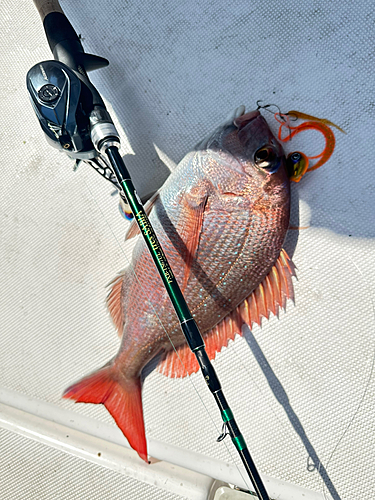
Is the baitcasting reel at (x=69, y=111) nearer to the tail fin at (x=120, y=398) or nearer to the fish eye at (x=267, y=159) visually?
the fish eye at (x=267, y=159)

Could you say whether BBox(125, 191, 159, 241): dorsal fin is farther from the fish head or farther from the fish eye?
the fish eye

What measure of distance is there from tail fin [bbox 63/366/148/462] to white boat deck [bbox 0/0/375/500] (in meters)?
0.13

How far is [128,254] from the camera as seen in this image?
177 centimetres

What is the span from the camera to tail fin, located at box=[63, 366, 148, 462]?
1584 mm

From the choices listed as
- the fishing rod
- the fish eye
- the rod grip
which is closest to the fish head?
the fish eye

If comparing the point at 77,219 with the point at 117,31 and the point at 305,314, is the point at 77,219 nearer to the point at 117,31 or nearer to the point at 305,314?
the point at 117,31

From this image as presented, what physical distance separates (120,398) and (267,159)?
1179mm

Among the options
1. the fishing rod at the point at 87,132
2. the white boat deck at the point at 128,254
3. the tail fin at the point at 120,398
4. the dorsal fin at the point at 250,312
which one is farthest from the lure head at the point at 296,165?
the tail fin at the point at 120,398

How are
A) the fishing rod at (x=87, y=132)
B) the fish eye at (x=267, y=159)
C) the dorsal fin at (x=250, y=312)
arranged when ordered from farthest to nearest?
the dorsal fin at (x=250, y=312) → the fish eye at (x=267, y=159) → the fishing rod at (x=87, y=132)

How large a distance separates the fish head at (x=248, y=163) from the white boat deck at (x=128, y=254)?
231 millimetres

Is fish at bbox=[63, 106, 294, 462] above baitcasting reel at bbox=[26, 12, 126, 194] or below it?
below

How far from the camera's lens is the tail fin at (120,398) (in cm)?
158

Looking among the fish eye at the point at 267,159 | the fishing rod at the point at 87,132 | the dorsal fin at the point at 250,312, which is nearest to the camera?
the fishing rod at the point at 87,132

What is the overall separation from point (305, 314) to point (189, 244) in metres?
0.62
